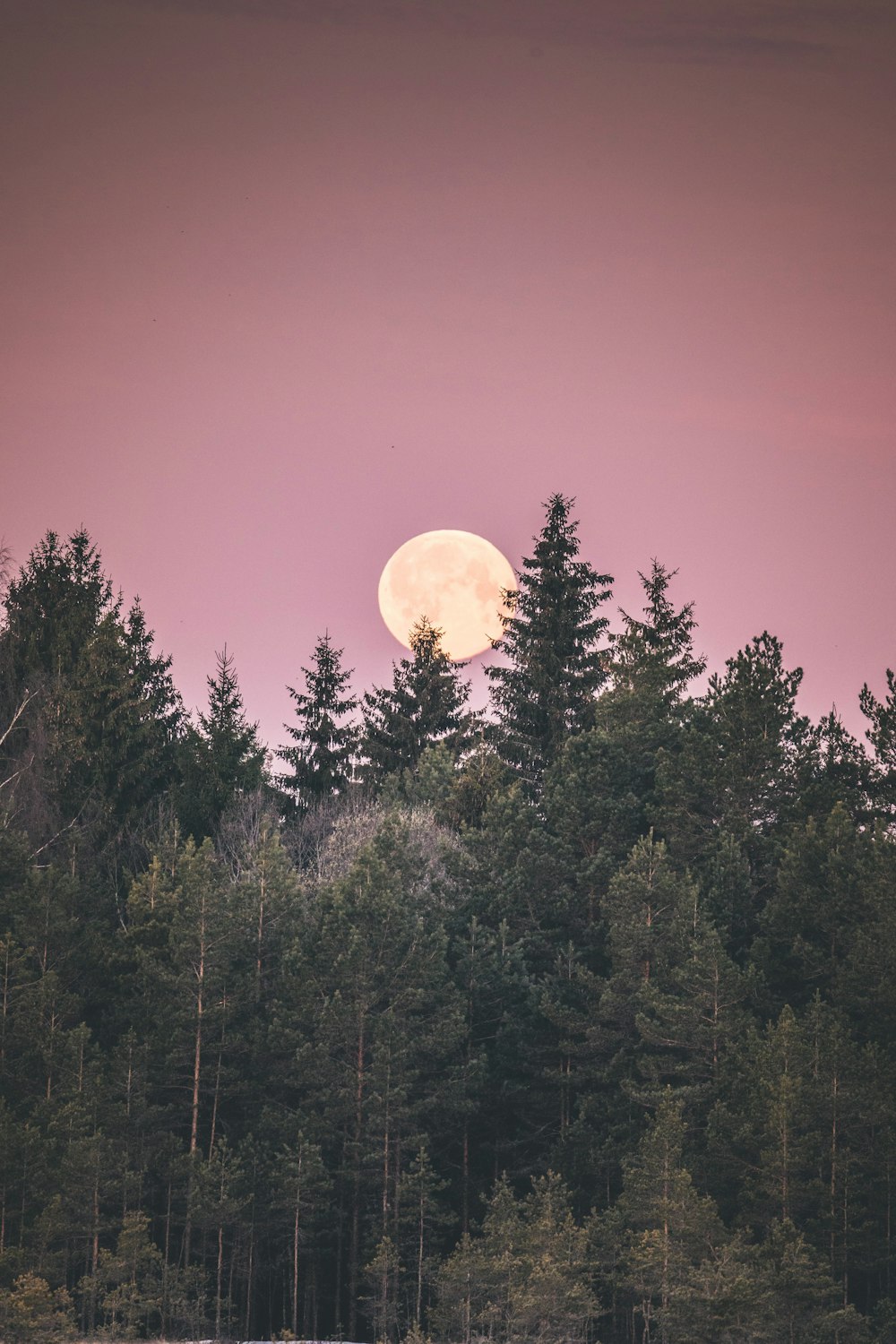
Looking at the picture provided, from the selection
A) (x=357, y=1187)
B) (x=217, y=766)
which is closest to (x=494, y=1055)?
(x=357, y=1187)

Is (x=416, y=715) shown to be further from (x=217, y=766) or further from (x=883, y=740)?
(x=883, y=740)

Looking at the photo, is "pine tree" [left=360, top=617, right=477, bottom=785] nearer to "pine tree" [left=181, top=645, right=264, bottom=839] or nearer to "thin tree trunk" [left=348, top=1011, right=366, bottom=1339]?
"pine tree" [left=181, top=645, right=264, bottom=839]

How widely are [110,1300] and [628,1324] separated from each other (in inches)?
560

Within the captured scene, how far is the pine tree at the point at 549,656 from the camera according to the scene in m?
64.2

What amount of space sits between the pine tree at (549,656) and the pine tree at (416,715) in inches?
215

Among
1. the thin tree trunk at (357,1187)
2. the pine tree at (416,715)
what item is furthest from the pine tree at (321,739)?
the thin tree trunk at (357,1187)

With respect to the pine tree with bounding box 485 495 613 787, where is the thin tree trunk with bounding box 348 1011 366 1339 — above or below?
below

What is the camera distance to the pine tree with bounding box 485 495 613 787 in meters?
64.2

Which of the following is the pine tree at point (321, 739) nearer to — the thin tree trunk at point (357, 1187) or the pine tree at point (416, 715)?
the pine tree at point (416, 715)

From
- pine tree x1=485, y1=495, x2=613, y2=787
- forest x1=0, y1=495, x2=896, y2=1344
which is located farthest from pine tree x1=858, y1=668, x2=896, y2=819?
pine tree x1=485, y1=495, x2=613, y2=787

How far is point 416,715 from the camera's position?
2859 inches

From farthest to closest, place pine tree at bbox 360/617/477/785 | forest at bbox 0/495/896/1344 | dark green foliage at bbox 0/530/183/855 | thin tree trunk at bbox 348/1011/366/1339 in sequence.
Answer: pine tree at bbox 360/617/477/785, dark green foliage at bbox 0/530/183/855, thin tree trunk at bbox 348/1011/366/1339, forest at bbox 0/495/896/1344

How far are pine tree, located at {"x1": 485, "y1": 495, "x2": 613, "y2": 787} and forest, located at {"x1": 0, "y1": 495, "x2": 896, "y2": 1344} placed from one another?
854 cm

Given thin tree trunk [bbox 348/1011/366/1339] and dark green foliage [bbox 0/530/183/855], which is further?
dark green foliage [bbox 0/530/183/855]
